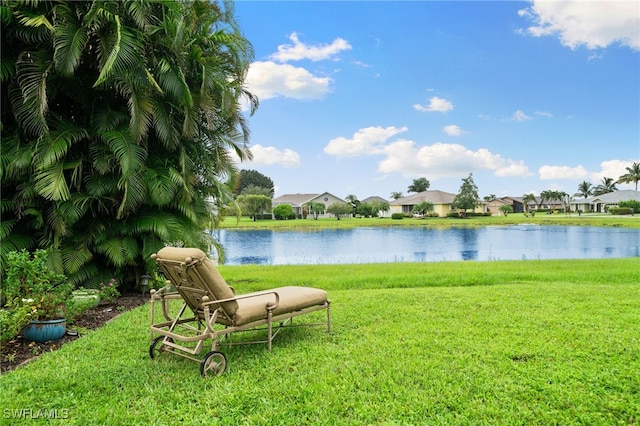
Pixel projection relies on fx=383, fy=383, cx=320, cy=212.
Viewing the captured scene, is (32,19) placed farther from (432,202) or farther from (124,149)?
(432,202)

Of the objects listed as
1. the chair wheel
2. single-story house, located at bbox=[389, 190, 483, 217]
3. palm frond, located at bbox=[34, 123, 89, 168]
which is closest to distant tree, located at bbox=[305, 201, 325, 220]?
single-story house, located at bbox=[389, 190, 483, 217]

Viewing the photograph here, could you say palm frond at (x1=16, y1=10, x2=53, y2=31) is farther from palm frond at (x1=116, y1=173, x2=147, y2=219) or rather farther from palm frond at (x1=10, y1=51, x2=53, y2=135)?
palm frond at (x1=116, y1=173, x2=147, y2=219)

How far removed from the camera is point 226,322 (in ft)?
12.5

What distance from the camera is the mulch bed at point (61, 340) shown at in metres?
3.94

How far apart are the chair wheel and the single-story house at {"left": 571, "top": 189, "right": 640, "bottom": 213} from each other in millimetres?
78409

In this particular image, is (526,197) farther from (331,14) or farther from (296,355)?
(296,355)

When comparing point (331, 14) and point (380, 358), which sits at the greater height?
point (331, 14)

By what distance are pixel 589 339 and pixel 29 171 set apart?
8.06 m

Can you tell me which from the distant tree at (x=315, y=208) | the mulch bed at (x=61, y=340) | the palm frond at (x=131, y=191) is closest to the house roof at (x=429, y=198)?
the distant tree at (x=315, y=208)

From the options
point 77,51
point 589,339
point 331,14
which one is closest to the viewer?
point 589,339

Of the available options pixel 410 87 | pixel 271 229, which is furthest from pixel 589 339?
pixel 271 229

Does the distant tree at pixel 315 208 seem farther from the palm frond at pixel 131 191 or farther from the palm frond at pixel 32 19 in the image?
the palm frond at pixel 32 19

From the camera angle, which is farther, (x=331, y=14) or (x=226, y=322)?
(x=331, y=14)

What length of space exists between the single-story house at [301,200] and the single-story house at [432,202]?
11.5m
